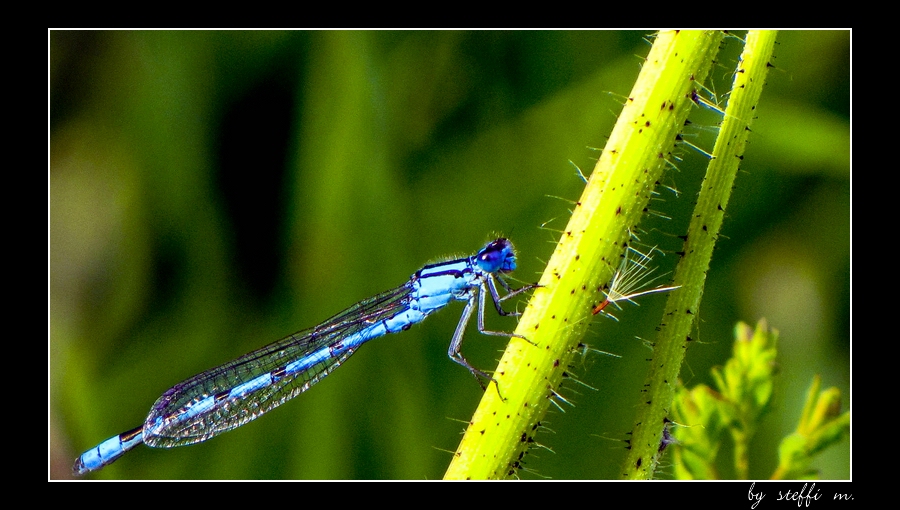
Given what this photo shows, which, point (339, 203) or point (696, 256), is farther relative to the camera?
point (339, 203)

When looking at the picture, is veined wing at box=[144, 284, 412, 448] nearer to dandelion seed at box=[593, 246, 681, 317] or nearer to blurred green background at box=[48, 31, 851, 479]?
blurred green background at box=[48, 31, 851, 479]

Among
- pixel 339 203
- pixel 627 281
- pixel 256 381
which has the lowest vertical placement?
pixel 627 281

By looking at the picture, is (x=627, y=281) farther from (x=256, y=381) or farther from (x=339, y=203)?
(x=256, y=381)

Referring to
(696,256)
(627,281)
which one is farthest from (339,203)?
(696,256)

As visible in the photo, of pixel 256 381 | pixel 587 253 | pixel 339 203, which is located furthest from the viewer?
pixel 339 203

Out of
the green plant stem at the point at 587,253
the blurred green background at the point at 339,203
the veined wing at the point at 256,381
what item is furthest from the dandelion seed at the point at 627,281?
the blurred green background at the point at 339,203

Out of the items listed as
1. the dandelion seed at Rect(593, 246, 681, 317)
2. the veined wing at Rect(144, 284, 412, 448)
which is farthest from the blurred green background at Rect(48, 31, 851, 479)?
the dandelion seed at Rect(593, 246, 681, 317)

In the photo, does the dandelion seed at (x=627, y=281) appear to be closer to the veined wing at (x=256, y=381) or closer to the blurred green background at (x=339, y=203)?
the veined wing at (x=256, y=381)
